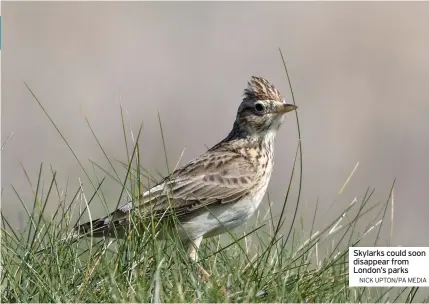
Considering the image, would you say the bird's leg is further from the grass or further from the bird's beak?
the bird's beak

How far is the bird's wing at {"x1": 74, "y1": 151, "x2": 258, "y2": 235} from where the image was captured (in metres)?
7.29

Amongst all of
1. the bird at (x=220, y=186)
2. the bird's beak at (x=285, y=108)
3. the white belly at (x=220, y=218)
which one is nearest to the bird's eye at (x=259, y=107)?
the bird at (x=220, y=186)

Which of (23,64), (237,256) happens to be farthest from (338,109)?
(237,256)

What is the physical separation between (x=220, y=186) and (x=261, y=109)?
0.93 meters

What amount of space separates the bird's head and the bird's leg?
1.51 m

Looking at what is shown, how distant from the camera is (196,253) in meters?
6.87

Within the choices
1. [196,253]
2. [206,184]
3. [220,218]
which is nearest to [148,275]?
[196,253]

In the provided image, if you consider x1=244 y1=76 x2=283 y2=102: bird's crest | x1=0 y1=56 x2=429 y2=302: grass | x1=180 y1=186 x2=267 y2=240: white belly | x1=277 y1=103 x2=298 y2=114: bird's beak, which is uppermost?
x1=244 y1=76 x2=283 y2=102: bird's crest

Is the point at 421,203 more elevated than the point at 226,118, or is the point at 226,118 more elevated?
the point at 226,118

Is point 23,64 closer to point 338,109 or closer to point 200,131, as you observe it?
point 200,131

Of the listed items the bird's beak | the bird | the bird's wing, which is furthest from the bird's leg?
the bird's beak

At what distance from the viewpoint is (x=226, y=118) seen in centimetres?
1842

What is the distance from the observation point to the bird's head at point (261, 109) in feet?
27.3

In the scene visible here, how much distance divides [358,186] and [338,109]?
314 cm
